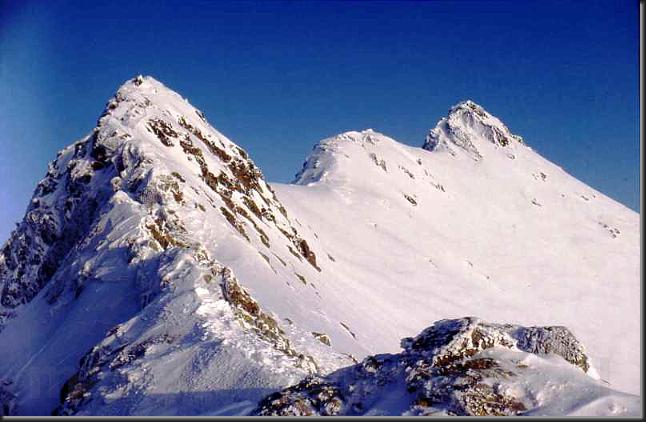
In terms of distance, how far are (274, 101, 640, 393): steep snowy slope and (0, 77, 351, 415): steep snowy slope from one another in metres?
7.10

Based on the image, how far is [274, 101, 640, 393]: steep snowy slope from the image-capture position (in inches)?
2222

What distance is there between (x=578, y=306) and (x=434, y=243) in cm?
1891

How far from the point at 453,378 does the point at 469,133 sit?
117 metres

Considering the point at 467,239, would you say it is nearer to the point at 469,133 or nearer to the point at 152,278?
the point at 469,133

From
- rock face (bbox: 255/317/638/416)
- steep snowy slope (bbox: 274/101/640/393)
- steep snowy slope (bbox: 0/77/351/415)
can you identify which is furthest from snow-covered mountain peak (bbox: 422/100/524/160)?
rock face (bbox: 255/317/638/416)

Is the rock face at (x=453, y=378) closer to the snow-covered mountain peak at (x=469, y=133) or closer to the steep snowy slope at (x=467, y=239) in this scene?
the steep snowy slope at (x=467, y=239)

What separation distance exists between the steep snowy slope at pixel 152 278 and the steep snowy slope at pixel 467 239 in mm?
7104

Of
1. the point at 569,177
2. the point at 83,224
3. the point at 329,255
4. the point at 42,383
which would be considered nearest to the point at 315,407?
the point at 42,383

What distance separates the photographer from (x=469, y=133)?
402 feet

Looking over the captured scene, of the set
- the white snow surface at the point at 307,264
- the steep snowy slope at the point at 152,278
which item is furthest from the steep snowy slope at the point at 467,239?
the steep snowy slope at the point at 152,278

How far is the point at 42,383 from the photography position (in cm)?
2303

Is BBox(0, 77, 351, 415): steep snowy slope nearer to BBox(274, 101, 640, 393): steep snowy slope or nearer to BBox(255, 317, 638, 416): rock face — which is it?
BBox(255, 317, 638, 416): rock face

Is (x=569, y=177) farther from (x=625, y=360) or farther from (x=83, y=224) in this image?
(x=83, y=224)

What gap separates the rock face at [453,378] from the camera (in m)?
9.91
